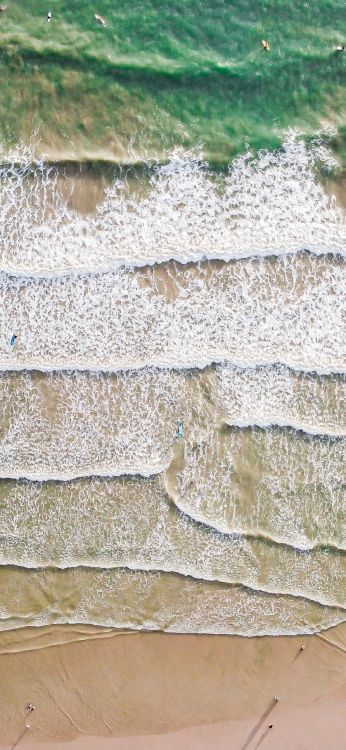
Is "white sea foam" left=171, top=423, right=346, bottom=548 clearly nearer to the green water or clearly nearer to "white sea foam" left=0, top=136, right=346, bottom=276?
"white sea foam" left=0, top=136, right=346, bottom=276

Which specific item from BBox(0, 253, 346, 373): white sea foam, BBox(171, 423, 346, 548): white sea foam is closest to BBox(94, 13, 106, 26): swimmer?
BBox(0, 253, 346, 373): white sea foam

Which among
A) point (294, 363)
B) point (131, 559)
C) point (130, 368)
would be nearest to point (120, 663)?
point (131, 559)

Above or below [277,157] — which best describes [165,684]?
below

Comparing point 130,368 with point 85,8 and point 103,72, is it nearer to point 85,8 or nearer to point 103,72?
point 103,72

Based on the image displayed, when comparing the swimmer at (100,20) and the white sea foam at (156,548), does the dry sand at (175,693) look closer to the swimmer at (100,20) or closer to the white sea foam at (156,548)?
the white sea foam at (156,548)

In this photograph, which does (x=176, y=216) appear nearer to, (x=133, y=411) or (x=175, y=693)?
(x=133, y=411)

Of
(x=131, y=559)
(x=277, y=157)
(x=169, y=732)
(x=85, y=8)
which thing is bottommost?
(x=169, y=732)
